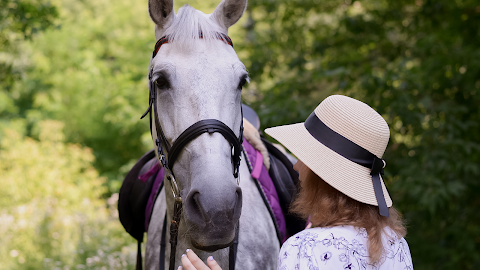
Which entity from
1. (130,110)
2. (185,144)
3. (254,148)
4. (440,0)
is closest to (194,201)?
(185,144)

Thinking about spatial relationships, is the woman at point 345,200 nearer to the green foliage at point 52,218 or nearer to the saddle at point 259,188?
the saddle at point 259,188

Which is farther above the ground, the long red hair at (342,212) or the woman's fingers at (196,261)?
the long red hair at (342,212)

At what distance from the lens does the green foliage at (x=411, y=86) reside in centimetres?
381

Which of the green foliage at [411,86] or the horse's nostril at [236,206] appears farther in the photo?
the green foliage at [411,86]

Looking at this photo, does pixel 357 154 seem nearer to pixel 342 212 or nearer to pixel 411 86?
pixel 342 212

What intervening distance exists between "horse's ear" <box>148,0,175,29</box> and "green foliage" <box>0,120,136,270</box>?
317cm

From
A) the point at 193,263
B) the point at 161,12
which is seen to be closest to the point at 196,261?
the point at 193,263

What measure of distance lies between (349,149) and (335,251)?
0.36 meters

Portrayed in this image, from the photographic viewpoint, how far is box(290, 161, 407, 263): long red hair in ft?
4.21

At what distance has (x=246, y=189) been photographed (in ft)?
7.48

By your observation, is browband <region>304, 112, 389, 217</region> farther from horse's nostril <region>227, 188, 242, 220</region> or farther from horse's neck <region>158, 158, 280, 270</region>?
horse's neck <region>158, 158, 280, 270</region>

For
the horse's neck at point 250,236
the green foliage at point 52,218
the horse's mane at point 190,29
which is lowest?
the green foliage at point 52,218

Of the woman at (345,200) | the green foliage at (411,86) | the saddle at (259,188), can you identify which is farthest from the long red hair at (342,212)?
the green foliage at (411,86)

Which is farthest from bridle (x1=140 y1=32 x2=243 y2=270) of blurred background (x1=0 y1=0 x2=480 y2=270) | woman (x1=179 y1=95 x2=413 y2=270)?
blurred background (x1=0 y1=0 x2=480 y2=270)
